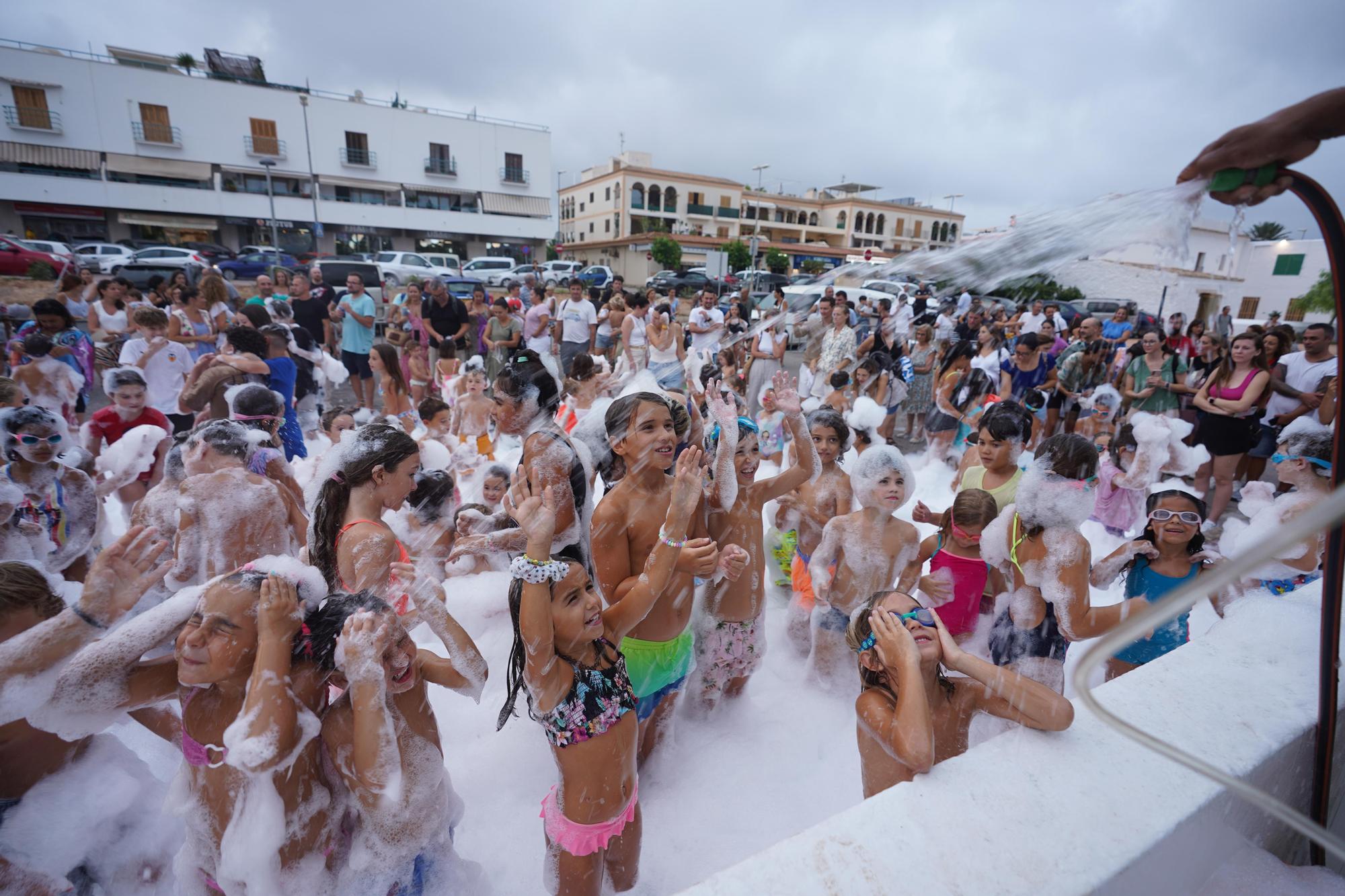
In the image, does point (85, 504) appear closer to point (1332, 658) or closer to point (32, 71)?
point (1332, 658)

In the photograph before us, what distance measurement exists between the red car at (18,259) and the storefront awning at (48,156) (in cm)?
1712

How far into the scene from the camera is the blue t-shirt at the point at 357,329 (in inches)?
303

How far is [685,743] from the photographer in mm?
2973

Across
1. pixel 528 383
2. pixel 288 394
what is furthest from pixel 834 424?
pixel 288 394

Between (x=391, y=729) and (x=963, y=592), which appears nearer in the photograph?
(x=391, y=729)

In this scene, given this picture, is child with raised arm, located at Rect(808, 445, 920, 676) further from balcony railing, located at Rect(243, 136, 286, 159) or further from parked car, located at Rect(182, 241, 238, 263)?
balcony railing, located at Rect(243, 136, 286, 159)

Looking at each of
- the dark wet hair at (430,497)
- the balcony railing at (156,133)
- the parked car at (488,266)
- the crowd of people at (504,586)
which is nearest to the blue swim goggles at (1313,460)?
the crowd of people at (504,586)

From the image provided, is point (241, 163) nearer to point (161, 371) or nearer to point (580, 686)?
point (161, 371)

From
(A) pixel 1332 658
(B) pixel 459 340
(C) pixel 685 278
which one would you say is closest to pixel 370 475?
(A) pixel 1332 658

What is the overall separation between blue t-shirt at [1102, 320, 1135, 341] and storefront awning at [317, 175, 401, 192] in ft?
120

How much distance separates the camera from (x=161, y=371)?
17.9 ft

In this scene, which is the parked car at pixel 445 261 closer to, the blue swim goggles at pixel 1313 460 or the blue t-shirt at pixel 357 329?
the blue t-shirt at pixel 357 329

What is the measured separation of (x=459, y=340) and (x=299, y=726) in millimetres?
7727

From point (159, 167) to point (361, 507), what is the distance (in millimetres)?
39760
